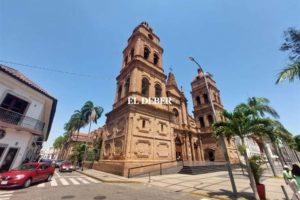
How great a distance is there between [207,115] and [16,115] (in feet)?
96.6

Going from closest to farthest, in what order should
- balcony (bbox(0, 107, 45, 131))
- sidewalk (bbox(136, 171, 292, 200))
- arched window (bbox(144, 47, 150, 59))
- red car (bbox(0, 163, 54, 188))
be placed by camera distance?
sidewalk (bbox(136, 171, 292, 200)), red car (bbox(0, 163, 54, 188)), balcony (bbox(0, 107, 45, 131)), arched window (bbox(144, 47, 150, 59))

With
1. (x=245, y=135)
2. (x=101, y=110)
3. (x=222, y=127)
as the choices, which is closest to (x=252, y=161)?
(x=245, y=135)

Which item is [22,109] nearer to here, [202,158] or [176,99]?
[176,99]

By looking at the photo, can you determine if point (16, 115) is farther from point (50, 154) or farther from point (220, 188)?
point (50, 154)

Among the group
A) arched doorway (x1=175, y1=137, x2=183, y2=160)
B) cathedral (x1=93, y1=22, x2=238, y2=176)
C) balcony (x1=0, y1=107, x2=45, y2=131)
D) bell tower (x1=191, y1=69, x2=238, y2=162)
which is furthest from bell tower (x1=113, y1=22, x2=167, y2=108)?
balcony (x1=0, y1=107, x2=45, y2=131)

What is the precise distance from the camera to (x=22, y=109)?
542 inches

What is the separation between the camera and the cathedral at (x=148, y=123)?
17203 millimetres

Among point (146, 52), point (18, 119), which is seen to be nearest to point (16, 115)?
point (18, 119)

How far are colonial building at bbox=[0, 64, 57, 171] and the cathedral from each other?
852 centimetres

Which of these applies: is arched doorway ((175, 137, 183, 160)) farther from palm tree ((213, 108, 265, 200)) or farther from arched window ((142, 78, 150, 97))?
palm tree ((213, 108, 265, 200))

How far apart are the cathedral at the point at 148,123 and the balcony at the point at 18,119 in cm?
857

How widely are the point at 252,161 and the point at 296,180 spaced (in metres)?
1.74

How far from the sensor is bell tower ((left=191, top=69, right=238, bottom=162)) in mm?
26891

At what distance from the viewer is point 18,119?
1296 cm
